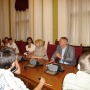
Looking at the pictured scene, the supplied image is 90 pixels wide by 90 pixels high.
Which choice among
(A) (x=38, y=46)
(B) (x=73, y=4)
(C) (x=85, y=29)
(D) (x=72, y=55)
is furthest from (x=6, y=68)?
(B) (x=73, y=4)

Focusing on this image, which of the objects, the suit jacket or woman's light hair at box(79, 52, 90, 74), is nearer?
woman's light hair at box(79, 52, 90, 74)

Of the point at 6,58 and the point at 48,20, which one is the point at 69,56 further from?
the point at 48,20

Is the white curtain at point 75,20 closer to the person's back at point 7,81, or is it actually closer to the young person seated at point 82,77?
the young person seated at point 82,77

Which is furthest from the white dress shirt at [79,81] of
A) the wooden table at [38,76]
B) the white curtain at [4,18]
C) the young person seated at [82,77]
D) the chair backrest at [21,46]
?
the white curtain at [4,18]

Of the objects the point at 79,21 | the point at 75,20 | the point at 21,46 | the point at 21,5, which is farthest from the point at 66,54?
the point at 21,5

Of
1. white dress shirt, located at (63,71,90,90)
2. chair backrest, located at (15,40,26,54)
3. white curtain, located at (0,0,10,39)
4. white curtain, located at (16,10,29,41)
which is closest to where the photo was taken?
white dress shirt, located at (63,71,90,90)

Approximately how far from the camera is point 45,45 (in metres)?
6.39

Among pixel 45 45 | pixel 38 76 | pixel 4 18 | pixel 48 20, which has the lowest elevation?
pixel 38 76

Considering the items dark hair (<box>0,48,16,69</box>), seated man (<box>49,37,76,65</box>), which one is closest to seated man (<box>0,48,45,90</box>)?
dark hair (<box>0,48,16,69</box>)

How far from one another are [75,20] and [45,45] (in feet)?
4.80

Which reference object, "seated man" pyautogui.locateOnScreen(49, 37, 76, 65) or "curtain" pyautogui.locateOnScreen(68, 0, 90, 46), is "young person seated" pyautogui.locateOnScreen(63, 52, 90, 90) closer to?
"seated man" pyautogui.locateOnScreen(49, 37, 76, 65)

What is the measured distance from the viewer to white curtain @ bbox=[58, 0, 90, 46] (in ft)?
17.5

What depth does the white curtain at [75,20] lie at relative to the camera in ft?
17.5

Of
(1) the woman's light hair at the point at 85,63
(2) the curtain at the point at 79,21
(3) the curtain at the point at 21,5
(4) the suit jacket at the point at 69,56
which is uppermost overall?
(3) the curtain at the point at 21,5
